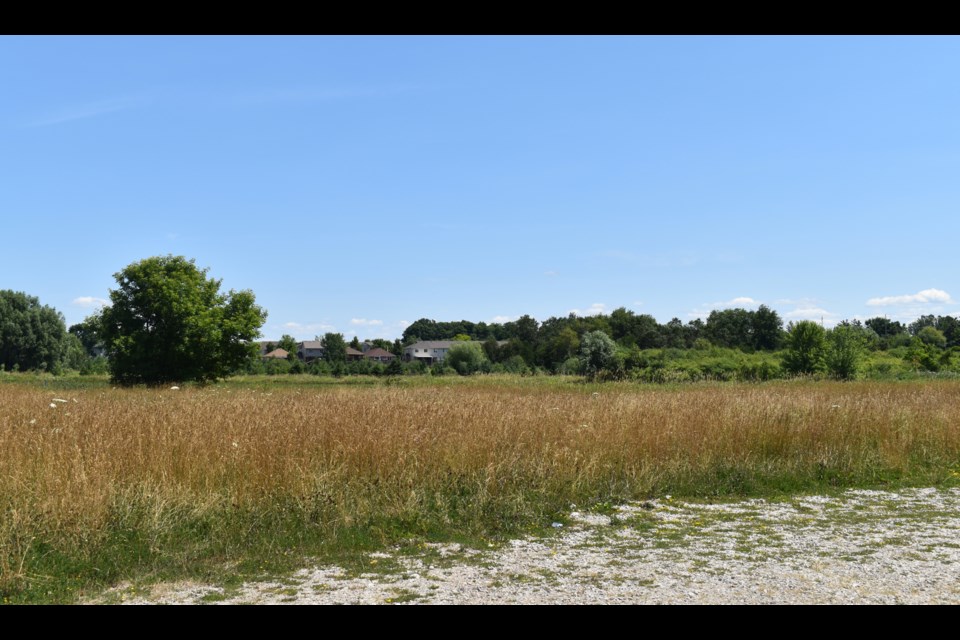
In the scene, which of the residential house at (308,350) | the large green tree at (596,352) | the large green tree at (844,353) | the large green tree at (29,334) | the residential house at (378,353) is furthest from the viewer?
the residential house at (378,353)

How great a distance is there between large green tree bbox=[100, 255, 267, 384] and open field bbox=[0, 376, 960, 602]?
31.0m

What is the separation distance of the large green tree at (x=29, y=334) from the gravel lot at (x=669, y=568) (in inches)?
3099

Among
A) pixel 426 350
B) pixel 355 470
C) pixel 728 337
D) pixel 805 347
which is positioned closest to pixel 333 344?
pixel 426 350

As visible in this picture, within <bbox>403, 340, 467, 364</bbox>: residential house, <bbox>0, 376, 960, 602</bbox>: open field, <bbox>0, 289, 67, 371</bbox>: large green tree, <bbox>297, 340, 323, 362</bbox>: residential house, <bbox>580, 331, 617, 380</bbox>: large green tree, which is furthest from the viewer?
<bbox>297, 340, 323, 362</bbox>: residential house

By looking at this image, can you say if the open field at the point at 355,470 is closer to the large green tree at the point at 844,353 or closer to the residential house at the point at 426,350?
the large green tree at the point at 844,353

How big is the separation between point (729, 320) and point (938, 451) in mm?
64046

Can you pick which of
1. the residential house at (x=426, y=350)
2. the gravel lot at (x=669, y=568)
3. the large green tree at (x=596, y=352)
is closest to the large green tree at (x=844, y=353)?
the large green tree at (x=596, y=352)

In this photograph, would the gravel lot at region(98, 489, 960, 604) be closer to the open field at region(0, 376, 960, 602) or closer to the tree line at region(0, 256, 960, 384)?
the open field at region(0, 376, 960, 602)

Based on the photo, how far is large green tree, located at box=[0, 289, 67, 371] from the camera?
240ft

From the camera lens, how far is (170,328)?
42.2 metres

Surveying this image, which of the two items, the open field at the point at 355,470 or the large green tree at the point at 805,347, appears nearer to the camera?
the open field at the point at 355,470

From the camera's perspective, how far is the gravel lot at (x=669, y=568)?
4.89m

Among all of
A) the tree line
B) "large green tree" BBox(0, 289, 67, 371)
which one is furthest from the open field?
"large green tree" BBox(0, 289, 67, 371)
